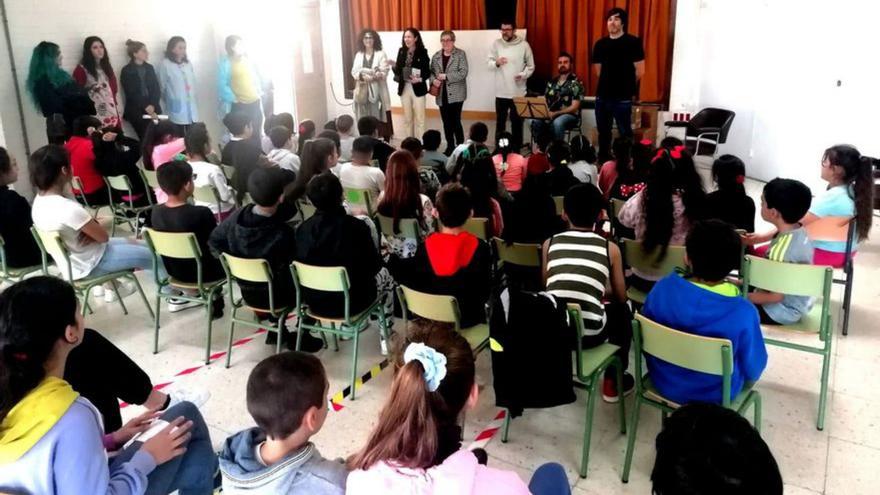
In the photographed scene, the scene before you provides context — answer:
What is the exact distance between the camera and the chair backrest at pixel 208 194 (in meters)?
4.46

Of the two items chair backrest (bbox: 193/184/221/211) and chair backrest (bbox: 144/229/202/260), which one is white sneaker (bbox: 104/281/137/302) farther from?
chair backrest (bbox: 144/229/202/260)

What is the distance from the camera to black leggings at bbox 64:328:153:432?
2.03 m

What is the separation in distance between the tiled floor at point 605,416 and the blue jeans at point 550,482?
74 cm

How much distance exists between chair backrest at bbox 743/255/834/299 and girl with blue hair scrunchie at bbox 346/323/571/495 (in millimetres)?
1786

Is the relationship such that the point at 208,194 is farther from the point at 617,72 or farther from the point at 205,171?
the point at 617,72

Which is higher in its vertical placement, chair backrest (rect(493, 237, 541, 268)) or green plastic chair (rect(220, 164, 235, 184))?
green plastic chair (rect(220, 164, 235, 184))

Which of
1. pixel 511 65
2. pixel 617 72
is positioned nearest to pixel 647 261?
pixel 617 72

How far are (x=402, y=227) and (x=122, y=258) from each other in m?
1.56

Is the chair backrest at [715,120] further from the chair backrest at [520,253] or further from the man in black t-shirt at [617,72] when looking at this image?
the chair backrest at [520,253]

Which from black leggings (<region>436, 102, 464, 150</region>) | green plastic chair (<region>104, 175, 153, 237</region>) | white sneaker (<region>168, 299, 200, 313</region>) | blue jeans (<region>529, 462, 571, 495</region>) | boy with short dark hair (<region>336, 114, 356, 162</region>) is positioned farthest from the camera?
black leggings (<region>436, 102, 464, 150</region>)

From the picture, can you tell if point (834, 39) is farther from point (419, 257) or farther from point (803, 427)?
point (419, 257)

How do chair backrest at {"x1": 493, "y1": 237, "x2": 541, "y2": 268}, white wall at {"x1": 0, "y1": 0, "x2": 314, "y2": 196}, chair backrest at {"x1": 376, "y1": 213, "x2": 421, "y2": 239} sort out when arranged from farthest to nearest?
white wall at {"x1": 0, "y1": 0, "x2": 314, "y2": 196}, chair backrest at {"x1": 376, "y1": 213, "x2": 421, "y2": 239}, chair backrest at {"x1": 493, "y1": 237, "x2": 541, "y2": 268}

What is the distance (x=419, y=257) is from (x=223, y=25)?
670cm

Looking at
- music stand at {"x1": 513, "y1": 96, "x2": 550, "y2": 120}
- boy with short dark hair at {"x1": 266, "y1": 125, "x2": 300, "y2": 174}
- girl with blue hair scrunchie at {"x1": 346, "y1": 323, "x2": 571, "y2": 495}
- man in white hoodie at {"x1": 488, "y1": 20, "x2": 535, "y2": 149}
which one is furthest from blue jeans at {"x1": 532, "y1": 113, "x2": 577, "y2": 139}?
girl with blue hair scrunchie at {"x1": 346, "y1": 323, "x2": 571, "y2": 495}
